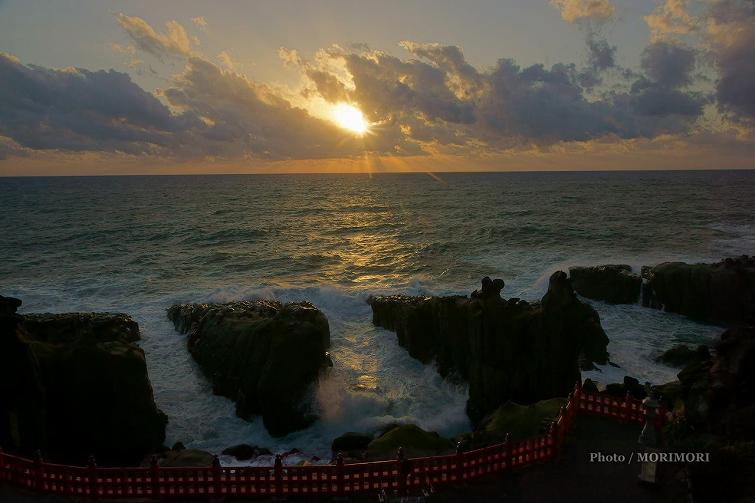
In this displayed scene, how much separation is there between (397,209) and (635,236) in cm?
6382

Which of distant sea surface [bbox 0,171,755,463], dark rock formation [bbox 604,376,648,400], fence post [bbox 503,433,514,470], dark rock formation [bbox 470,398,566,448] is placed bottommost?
distant sea surface [bbox 0,171,755,463]

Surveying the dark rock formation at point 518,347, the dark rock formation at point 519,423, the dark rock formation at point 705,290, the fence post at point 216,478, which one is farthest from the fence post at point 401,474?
the dark rock formation at point 705,290

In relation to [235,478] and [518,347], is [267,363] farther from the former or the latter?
[518,347]

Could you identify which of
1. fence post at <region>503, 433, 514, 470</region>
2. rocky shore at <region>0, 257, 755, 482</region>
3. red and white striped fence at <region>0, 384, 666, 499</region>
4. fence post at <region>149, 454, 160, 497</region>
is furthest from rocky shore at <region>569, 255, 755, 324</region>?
fence post at <region>149, 454, 160, 497</region>

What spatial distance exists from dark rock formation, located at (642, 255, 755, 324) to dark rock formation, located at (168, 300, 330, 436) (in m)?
28.0

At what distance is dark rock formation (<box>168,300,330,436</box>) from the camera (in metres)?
22.8

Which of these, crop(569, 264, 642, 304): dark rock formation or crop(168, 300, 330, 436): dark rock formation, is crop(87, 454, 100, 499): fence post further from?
crop(569, 264, 642, 304): dark rock formation

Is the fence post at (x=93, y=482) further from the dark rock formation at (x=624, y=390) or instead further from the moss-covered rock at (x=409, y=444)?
the dark rock formation at (x=624, y=390)

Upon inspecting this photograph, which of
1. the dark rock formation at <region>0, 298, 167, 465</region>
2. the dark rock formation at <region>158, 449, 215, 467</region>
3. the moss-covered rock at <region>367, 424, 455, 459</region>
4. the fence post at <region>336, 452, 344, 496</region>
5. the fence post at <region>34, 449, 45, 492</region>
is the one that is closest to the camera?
the fence post at <region>336, 452, 344, 496</region>

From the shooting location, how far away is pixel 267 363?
2384 cm

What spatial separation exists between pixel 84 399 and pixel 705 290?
39.5 metres

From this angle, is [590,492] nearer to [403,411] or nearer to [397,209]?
[403,411]

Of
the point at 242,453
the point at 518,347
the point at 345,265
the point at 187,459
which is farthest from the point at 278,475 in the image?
the point at 345,265

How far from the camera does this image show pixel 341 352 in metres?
31.6
